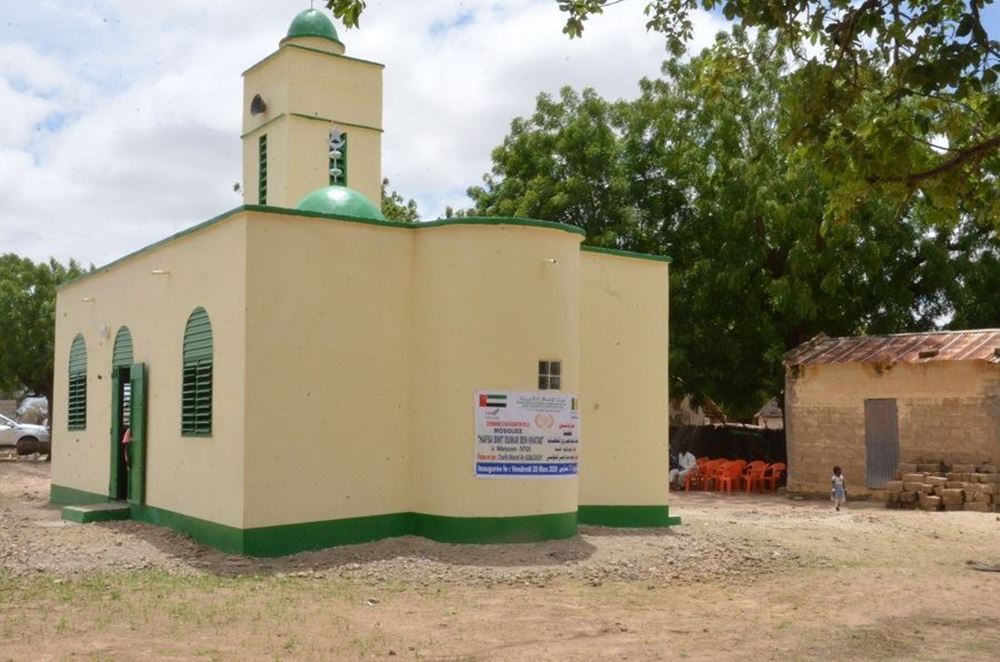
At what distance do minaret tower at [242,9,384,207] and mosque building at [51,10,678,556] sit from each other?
2946mm

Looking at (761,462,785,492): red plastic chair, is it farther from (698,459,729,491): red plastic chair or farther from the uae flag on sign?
the uae flag on sign

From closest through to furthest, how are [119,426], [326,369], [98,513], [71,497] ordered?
[326,369] → [98,513] → [119,426] → [71,497]

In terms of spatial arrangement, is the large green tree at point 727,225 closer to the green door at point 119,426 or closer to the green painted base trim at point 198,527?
the green door at point 119,426

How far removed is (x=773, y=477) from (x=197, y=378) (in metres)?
15.7

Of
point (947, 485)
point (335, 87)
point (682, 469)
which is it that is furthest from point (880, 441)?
point (335, 87)

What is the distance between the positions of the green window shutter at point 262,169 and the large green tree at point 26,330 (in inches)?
818

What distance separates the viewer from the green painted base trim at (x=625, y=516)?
570 inches

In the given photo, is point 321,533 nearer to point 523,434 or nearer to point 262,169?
point 523,434

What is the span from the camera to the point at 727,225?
2430cm

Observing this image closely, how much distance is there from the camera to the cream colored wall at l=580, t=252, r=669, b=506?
47.4 ft

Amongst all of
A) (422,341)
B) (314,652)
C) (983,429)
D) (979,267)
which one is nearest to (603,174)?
(979,267)

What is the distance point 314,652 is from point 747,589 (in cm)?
513

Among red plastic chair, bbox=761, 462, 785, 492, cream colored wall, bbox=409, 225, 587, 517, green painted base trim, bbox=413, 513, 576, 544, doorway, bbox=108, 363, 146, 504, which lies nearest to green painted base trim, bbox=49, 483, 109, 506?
doorway, bbox=108, 363, 146, 504

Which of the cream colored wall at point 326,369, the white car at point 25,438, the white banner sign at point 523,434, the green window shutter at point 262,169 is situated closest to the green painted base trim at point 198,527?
the cream colored wall at point 326,369
